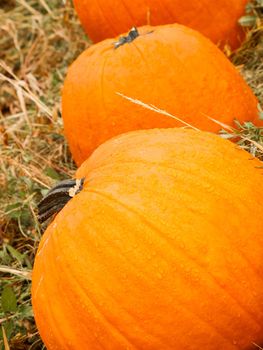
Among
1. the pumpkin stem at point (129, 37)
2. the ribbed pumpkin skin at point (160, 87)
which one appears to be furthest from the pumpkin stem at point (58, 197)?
the pumpkin stem at point (129, 37)

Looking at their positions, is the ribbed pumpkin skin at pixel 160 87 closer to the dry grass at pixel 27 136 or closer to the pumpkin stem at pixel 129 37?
the pumpkin stem at pixel 129 37

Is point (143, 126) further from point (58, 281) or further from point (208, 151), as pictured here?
point (58, 281)

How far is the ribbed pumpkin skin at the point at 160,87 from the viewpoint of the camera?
2.95 m

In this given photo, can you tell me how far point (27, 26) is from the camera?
228 inches

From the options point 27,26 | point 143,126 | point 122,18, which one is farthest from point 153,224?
point 27,26

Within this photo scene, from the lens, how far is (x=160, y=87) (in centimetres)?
296

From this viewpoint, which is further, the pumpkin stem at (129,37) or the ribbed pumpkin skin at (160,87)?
the pumpkin stem at (129,37)

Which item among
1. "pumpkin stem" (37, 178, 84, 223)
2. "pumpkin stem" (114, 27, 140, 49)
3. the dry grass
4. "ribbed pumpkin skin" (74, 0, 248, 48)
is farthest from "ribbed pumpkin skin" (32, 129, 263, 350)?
"ribbed pumpkin skin" (74, 0, 248, 48)

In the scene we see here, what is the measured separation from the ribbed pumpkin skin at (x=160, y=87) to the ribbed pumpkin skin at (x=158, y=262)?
743 mm

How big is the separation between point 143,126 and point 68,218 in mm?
879

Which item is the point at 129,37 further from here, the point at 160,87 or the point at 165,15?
the point at 165,15

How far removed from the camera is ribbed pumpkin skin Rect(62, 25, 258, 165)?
9.69 feet

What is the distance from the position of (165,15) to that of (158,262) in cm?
199

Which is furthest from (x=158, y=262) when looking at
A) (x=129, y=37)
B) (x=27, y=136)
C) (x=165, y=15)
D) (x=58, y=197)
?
(x=27, y=136)
